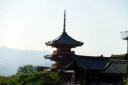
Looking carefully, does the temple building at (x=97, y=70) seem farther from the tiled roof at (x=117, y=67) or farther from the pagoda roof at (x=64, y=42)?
the pagoda roof at (x=64, y=42)

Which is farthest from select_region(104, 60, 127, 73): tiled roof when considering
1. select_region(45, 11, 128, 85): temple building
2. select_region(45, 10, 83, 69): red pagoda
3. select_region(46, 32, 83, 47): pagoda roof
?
select_region(46, 32, 83, 47): pagoda roof

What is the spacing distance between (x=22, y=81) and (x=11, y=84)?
3232 mm

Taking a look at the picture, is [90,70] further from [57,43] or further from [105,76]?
[57,43]

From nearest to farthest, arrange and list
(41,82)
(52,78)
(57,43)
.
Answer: (41,82), (52,78), (57,43)

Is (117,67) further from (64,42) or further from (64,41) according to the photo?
(64,41)

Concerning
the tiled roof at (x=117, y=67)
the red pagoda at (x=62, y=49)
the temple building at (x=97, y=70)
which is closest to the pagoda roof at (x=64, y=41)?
the red pagoda at (x=62, y=49)

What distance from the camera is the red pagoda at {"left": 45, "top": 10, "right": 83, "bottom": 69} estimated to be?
56.3m

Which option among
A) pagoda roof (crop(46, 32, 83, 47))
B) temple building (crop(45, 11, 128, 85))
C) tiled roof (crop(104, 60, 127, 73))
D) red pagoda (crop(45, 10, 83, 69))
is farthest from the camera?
pagoda roof (crop(46, 32, 83, 47))

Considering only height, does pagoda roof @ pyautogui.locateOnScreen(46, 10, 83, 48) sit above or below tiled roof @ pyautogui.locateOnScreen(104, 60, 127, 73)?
above

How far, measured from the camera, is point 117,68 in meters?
41.9

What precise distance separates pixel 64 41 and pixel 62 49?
1.86 meters

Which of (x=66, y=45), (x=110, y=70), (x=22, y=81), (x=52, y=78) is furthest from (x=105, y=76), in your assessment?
(x=66, y=45)

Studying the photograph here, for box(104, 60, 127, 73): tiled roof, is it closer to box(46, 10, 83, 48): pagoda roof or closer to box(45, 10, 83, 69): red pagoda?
box(45, 10, 83, 69): red pagoda

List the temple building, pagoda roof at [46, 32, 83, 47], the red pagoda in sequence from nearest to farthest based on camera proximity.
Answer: the temple building < the red pagoda < pagoda roof at [46, 32, 83, 47]
